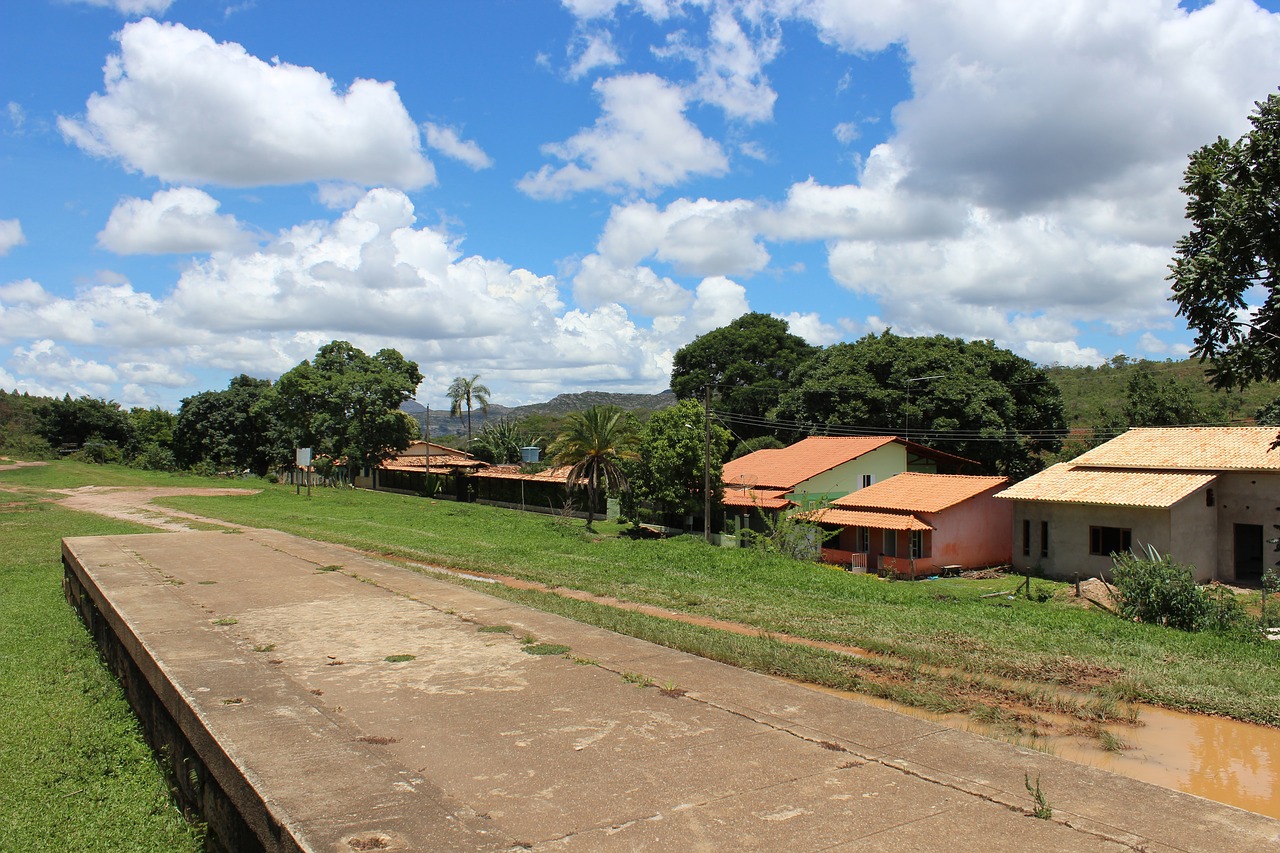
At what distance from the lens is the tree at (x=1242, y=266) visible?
1096 cm

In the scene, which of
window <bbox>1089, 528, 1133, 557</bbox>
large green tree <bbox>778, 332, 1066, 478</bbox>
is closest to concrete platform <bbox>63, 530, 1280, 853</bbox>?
window <bbox>1089, 528, 1133, 557</bbox>

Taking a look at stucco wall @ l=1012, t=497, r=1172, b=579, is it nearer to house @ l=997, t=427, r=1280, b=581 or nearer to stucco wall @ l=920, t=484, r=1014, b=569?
house @ l=997, t=427, r=1280, b=581

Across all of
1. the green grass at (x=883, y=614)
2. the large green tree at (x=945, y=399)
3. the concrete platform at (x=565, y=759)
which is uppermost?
the large green tree at (x=945, y=399)

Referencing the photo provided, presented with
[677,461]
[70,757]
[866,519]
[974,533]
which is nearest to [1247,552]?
[974,533]

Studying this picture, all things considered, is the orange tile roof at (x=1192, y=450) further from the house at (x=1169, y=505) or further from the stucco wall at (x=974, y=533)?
the stucco wall at (x=974, y=533)

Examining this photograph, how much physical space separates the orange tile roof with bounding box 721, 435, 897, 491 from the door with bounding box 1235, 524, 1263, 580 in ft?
42.3

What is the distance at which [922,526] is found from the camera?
27531mm

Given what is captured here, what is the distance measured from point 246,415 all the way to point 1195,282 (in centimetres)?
6402

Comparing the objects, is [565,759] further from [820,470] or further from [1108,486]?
[820,470]

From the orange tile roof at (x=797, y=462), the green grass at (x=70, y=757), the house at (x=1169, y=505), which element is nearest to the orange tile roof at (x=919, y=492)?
the house at (x=1169, y=505)

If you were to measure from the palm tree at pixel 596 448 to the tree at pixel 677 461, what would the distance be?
889 millimetres

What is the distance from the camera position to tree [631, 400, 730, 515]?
32094mm

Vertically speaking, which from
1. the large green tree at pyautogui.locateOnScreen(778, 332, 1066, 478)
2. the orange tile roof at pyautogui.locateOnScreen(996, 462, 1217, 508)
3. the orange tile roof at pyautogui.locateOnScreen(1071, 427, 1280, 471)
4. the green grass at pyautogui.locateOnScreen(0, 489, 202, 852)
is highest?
the large green tree at pyautogui.locateOnScreen(778, 332, 1066, 478)

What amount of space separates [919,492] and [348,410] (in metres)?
33.8
